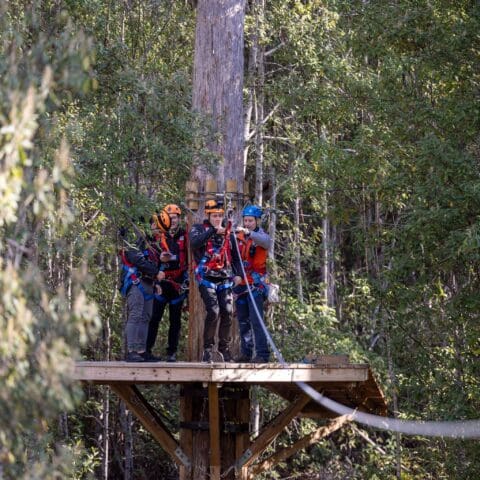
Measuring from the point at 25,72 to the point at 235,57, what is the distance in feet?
20.6

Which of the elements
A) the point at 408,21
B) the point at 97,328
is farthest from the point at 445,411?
the point at 97,328

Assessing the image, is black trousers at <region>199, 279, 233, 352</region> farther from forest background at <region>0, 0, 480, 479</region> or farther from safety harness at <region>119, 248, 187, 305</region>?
forest background at <region>0, 0, 480, 479</region>

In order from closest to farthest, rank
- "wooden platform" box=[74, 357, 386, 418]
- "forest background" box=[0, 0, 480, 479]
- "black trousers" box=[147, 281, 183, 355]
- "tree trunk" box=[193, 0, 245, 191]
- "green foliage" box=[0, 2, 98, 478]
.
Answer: "green foliage" box=[0, 2, 98, 478], "forest background" box=[0, 0, 480, 479], "wooden platform" box=[74, 357, 386, 418], "black trousers" box=[147, 281, 183, 355], "tree trunk" box=[193, 0, 245, 191]

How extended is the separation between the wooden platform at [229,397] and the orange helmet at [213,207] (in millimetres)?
1698

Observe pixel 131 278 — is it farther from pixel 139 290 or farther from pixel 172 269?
pixel 172 269

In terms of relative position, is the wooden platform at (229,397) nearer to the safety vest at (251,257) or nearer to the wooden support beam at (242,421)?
the wooden support beam at (242,421)

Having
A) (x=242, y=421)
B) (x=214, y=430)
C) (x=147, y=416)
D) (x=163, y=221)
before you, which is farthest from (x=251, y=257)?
(x=242, y=421)

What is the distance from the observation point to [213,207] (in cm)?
1027

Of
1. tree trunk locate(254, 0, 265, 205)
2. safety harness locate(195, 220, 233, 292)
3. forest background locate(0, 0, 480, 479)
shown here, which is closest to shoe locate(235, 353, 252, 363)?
safety harness locate(195, 220, 233, 292)

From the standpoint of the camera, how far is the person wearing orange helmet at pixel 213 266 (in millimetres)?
10172

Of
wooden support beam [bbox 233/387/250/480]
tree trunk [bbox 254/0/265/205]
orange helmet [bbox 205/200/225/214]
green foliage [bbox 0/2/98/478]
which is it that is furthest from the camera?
tree trunk [bbox 254/0/265/205]

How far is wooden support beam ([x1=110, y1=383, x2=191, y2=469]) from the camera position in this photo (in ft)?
34.7

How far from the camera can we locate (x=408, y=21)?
42.2 feet

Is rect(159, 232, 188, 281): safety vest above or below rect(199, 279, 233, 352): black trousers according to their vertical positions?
above
